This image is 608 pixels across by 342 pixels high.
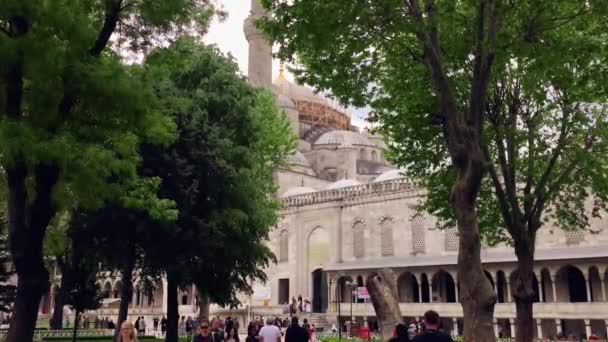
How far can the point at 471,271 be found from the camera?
31.6 feet

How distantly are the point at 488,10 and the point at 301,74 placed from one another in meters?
4.12

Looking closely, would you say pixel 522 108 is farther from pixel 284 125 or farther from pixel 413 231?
pixel 413 231

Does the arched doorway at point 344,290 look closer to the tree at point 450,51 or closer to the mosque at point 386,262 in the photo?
the mosque at point 386,262

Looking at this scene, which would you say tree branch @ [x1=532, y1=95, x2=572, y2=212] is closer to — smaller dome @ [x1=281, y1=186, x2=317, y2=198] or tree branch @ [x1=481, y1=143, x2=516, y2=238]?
tree branch @ [x1=481, y1=143, x2=516, y2=238]

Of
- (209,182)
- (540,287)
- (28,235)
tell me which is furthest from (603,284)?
(28,235)

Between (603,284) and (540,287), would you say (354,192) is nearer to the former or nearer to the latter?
(540,287)

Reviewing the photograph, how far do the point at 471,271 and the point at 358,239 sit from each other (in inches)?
1150

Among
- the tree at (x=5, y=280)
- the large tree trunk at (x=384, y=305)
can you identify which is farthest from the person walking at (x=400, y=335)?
the tree at (x=5, y=280)

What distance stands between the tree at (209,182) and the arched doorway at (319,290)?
2024cm

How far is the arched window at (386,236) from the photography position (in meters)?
37.1

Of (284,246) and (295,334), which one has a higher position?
(284,246)

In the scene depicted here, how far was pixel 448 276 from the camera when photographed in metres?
34.6

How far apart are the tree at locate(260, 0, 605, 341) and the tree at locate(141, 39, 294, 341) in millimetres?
5743

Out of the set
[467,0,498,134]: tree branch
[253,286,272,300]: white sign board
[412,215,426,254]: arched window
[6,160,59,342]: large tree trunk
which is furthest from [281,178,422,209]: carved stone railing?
[6,160,59,342]: large tree trunk
